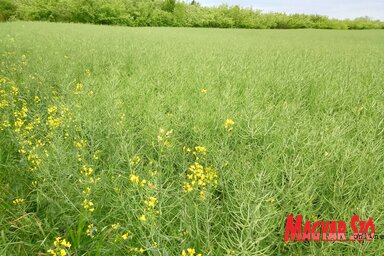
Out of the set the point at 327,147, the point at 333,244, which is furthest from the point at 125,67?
the point at 333,244

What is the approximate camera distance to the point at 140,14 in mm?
29125

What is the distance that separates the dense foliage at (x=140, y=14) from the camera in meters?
27.1

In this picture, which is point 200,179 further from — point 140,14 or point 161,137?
point 140,14

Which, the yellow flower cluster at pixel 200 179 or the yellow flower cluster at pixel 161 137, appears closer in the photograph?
the yellow flower cluster at pixel 200 179

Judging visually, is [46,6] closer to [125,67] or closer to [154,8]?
[154,8]

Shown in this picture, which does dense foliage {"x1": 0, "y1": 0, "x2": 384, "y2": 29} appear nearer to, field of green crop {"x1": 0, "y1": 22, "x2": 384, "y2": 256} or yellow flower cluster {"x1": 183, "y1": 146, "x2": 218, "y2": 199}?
field of green crop {"x1": 0, "y1": 22, "x2": 384, "y2": 256}

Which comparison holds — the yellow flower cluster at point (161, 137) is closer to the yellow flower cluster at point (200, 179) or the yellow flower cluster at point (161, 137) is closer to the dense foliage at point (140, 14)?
the yellow flower cluster at point (200, 179)

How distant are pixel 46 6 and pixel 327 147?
31857 millimetres

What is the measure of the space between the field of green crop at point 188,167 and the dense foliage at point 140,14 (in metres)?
25.8

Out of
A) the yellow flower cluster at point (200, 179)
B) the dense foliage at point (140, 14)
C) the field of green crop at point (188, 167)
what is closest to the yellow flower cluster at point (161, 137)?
the field of green crop at point (188, 167)

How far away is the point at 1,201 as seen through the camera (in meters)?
2.05

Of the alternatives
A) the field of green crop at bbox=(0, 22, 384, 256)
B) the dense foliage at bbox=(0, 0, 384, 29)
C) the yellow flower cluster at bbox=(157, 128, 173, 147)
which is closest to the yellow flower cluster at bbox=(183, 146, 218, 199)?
the field of green crop at bbox=(0, 22, 384, 256)

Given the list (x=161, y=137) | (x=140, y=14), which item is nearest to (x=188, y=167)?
(x=161, y=137)

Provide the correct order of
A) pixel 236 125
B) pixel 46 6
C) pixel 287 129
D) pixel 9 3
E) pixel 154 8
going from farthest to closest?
pixel 154 8 < pixel 9 3 < pixel 46 6 < pixel 236 125 < pixel 287 129
